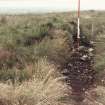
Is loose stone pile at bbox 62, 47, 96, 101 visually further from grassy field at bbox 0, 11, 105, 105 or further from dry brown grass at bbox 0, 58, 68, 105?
dry brown grass at bbox 0, 58, 68, 105

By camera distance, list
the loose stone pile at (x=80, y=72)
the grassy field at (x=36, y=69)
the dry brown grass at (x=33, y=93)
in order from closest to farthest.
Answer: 1. the dry brown grass at (x=33, y=93)
2. the grassy field at (x=36, y=69)
3. the loose stone pile at (x=80, y=72)

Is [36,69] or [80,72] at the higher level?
[36,69]

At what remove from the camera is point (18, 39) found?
13273 millimetres

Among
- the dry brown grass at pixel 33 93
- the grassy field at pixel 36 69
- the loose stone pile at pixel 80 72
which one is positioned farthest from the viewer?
the loose stone pile at pixel 80 72

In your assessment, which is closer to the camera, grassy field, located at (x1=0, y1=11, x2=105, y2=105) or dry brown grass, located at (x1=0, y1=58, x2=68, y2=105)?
dry brown grass, located at (x1=0, y1=58, x2=68, y2=105)

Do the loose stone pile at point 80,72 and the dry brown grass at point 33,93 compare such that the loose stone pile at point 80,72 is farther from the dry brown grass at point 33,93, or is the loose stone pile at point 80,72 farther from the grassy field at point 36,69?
the dry brown grass at point 33,93

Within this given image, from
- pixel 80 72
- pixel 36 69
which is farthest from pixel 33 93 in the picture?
pixel 80 72

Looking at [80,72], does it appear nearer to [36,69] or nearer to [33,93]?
[36,69]

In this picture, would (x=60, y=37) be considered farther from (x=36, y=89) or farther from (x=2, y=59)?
(x=36, y=89)

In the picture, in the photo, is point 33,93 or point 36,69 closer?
point 33,93

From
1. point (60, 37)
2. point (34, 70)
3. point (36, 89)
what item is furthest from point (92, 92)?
point (60, 37)

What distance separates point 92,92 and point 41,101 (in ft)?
6.90

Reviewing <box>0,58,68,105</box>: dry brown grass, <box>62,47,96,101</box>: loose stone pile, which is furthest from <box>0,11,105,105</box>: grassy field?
Answer: <box>62,47,96,101</box>: loose stone pile

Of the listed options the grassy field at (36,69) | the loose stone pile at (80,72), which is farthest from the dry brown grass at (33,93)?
the loose stone pile at (80,72)
